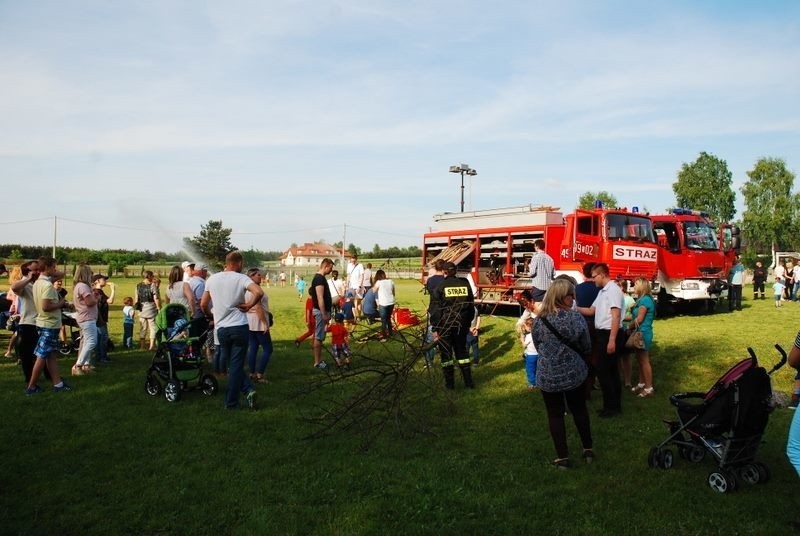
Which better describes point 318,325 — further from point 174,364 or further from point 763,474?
point 763,474

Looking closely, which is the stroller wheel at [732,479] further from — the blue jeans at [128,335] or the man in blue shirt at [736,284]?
the man in blue shirt at [736,284]

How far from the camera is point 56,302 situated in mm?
7930

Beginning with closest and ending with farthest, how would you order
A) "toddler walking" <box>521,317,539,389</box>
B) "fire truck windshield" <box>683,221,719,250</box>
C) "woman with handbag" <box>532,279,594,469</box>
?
1. "woman with handbag" <box>532,279,594,469</box>
2. "toddler walking" <box>521,317,539,389</box>
3. "fire truck windshield" <box>683,221,719,250</box>

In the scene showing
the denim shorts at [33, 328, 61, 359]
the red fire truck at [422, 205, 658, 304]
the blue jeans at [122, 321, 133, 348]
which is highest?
the red fire truck at [422, 205, 658, 304]

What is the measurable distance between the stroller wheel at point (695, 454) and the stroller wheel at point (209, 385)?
18.7 feet

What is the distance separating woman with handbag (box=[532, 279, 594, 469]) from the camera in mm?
5094

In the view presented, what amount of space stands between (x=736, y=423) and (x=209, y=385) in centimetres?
619

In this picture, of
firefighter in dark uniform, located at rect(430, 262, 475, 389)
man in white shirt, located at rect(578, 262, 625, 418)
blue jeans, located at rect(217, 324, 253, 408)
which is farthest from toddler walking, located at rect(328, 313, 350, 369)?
man in white shirt, located at rect(578, 262, 625, 418)

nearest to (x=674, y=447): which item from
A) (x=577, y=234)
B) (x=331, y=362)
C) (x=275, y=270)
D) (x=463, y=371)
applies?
(x=463, y=371)

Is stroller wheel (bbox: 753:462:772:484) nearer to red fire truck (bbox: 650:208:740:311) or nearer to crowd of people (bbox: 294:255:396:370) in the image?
crowd of people (bbox: 294:255:396:370)

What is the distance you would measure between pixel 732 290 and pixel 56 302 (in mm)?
17186

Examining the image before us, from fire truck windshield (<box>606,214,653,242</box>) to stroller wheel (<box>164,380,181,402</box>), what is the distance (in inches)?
439

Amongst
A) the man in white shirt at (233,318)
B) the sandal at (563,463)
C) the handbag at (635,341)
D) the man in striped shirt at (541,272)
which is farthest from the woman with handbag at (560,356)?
the man in striped shirt at (541,272)

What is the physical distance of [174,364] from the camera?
7.95 metres
